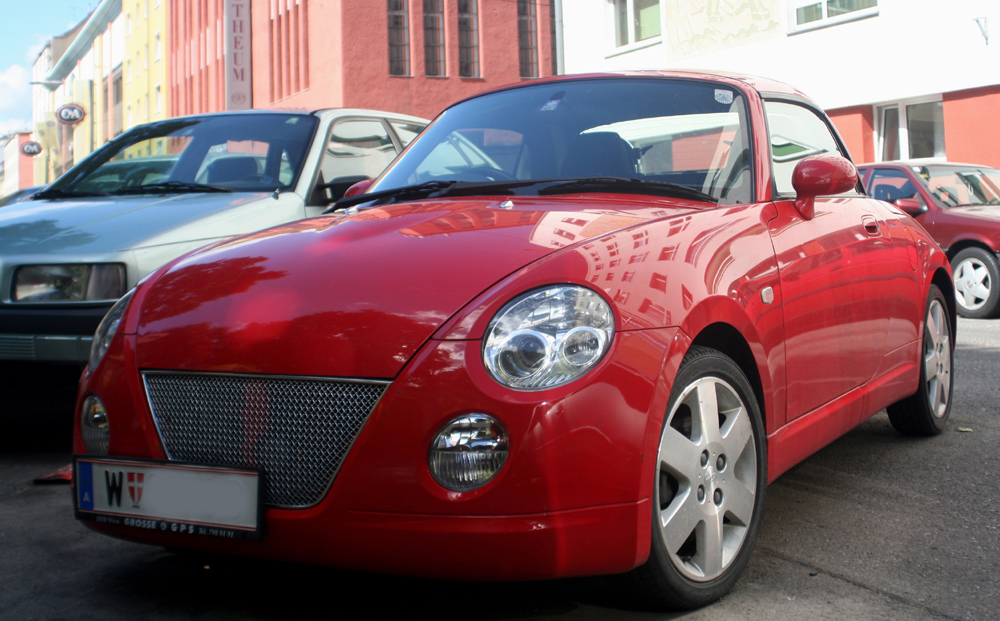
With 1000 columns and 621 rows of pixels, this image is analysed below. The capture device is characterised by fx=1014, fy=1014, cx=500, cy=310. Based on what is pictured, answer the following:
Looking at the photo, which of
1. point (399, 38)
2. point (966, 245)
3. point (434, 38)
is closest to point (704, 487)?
point (966, 245)

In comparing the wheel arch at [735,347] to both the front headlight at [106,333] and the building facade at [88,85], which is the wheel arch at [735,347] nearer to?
the front headlight at [106,333]

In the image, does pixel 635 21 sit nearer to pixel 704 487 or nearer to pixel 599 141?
pixel 599 141

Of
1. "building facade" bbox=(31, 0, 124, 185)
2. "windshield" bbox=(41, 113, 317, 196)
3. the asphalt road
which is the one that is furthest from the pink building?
the asphalt road

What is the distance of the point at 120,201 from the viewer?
4918mm

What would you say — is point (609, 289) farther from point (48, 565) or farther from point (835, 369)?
point (48, 565)

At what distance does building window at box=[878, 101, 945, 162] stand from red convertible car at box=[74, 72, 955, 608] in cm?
1448

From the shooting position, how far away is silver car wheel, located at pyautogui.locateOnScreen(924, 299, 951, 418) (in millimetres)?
4477

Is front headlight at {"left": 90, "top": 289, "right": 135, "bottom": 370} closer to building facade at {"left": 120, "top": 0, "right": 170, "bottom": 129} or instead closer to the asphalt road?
the asphalt road

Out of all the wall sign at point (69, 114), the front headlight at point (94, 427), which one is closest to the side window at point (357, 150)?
the front headlight at point (94, 427)

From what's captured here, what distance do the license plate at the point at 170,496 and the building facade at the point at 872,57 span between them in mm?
13555

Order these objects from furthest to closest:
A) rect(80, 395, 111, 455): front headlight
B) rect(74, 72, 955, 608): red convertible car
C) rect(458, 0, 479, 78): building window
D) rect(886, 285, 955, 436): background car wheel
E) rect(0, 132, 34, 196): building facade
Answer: rect(0, 132, 34, 196): building facade
rect(458, 0, 479, 78): building window
rect(886, 285, 955, 436): background car wheel
rect(80, 395, 111, 455): front headlight
rect(74, 72, 955, 608): red convertible car

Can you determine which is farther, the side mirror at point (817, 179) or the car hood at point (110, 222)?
the car hood at point (110, 222)

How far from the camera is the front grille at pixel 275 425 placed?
2.24m

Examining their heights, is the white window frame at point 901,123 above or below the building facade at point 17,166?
below
